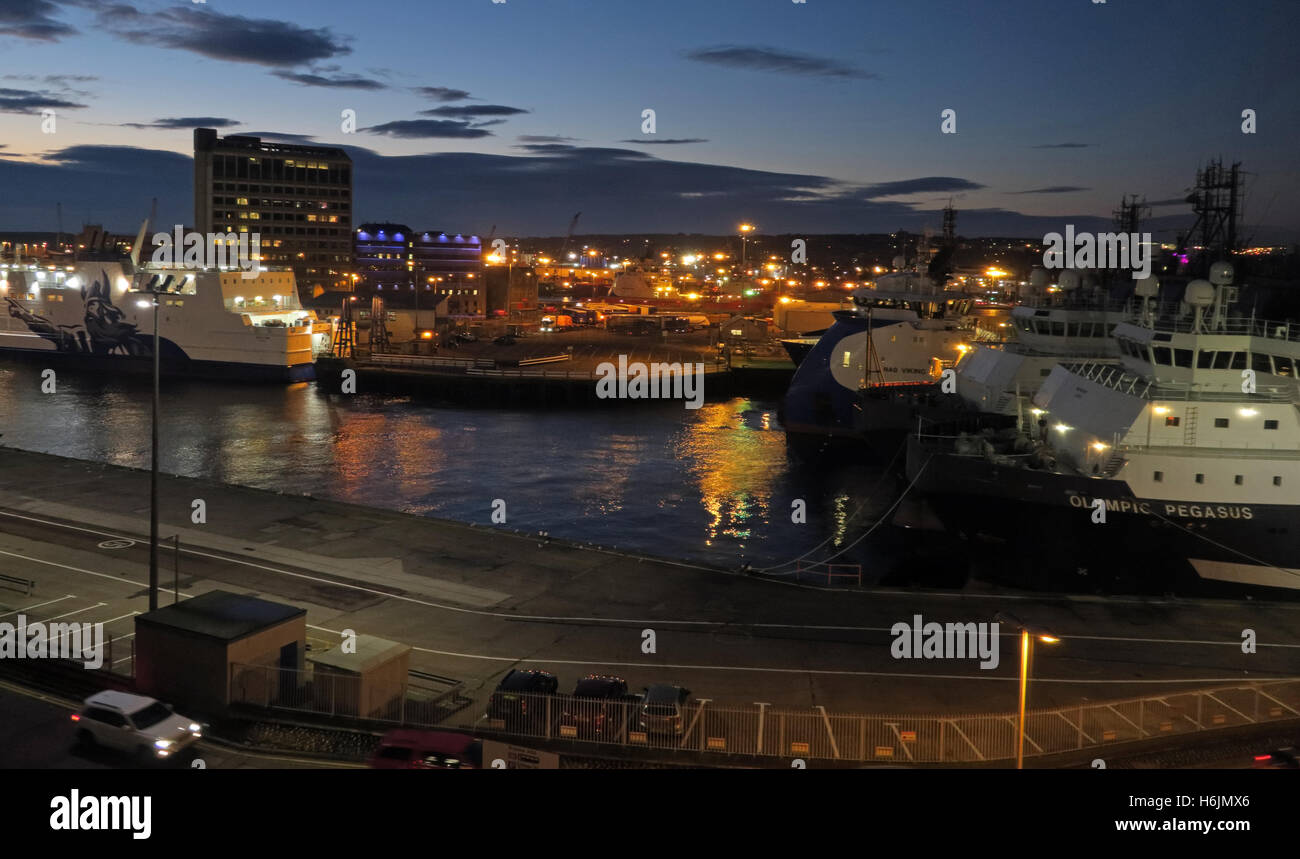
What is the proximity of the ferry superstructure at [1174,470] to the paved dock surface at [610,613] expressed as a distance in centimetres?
311

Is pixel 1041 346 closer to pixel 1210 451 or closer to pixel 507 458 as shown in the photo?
pixel 1210 451

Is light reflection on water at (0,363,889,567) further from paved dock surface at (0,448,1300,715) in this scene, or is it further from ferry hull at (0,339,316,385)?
paved dock surface at (0,448,1300,715)

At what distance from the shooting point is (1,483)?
26766 mm

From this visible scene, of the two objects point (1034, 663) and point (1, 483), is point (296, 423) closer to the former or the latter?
point (1, 483)

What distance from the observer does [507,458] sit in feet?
138

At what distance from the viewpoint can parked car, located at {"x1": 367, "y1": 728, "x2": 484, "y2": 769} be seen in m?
9.99

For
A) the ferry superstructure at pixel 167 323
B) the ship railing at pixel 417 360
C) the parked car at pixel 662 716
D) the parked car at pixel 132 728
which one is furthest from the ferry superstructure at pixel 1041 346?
the ferry superstructure at pixel 167 323

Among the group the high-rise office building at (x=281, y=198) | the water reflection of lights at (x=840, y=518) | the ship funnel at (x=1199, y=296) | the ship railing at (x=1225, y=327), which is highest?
the high-rise office building at (x=281, y=198)

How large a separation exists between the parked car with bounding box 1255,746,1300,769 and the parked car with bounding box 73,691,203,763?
11.4 metres

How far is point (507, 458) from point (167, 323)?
36.5 m

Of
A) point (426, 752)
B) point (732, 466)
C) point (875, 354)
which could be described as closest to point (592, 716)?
point (426, 752)

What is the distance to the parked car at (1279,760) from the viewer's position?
33.3 feet

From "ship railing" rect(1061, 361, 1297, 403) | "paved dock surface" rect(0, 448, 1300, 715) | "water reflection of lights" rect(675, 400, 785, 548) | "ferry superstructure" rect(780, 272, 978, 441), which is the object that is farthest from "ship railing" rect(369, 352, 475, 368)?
"ship railing" rect(1061, 361, 1297, 403)

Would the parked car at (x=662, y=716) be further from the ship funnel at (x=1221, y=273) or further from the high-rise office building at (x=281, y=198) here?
the high-rise office building at (x=281, y=198)
